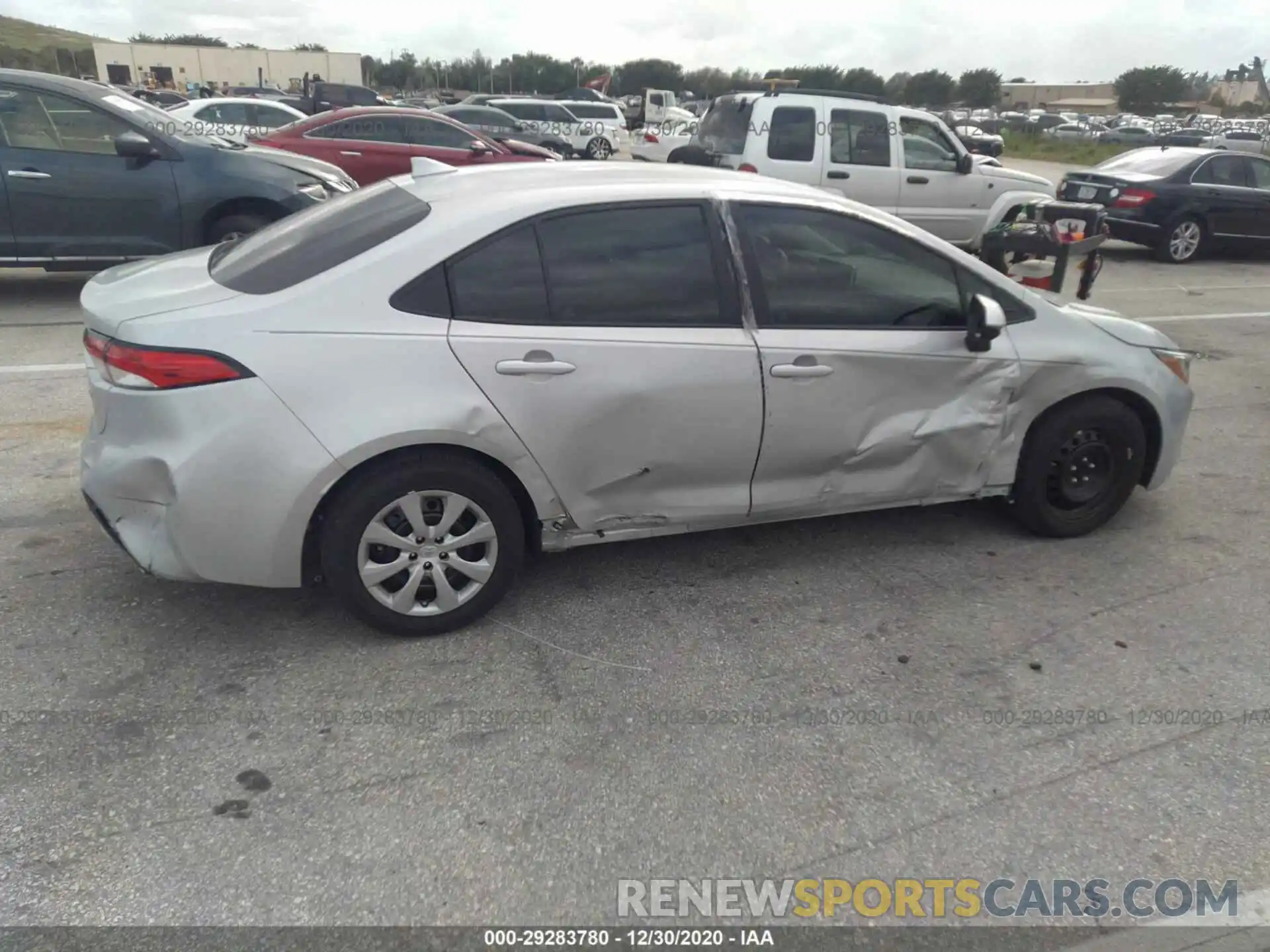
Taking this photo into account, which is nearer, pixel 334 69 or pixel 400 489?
pixel 400 489

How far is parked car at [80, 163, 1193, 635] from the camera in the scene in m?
3.05

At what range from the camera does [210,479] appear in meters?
3.01

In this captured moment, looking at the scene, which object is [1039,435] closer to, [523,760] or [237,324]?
[523,760]

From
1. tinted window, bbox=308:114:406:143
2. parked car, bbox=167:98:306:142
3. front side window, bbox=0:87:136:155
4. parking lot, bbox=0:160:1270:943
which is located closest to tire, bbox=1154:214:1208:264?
parking lot, bbox=0:160:1270:943

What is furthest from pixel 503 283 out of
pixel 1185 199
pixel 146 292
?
pixel 1185 199

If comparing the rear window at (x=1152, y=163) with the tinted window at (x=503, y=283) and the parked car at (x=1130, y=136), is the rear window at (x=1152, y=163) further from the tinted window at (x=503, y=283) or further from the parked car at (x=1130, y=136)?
the parked car at (x=1130, y=136)

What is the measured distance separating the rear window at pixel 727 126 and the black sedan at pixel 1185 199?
4.72 m

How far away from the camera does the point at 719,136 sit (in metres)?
11.0

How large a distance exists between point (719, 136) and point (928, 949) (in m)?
10.1

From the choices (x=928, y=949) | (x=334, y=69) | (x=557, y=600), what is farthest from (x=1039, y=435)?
(x=334, y=69)

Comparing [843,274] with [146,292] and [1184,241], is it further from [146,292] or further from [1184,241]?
[1184,241]

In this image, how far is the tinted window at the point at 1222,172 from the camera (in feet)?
40.9

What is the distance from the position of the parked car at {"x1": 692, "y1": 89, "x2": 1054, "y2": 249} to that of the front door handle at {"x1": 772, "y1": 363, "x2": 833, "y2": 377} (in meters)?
7.12

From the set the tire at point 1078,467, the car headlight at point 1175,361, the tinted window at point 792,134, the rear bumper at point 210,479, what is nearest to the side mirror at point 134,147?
the rear bumper at point 210,479
